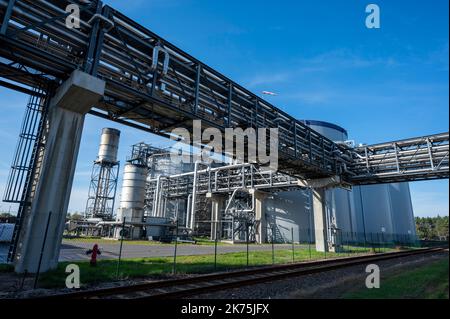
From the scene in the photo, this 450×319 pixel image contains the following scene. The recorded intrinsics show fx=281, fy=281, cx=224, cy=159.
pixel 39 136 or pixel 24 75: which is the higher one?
pixel 24 75

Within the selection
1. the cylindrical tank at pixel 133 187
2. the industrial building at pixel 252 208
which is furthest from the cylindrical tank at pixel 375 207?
the cylindrical tank at pixel 133 187

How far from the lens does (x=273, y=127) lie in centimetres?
1895

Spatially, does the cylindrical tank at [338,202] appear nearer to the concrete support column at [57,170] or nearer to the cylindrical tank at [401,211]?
the cylindrical tank at [401,211]

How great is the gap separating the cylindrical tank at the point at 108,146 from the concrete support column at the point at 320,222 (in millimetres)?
26263

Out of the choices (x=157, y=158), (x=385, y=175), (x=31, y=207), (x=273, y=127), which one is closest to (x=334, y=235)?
(x=385, y=175)

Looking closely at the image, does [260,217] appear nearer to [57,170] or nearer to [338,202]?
[338,202]

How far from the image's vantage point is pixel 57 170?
10492 millimetres

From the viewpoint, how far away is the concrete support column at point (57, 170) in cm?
970

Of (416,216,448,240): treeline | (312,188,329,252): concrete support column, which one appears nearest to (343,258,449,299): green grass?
(312,188,329,252): concrete support column

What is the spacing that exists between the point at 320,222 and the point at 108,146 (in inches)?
1108
